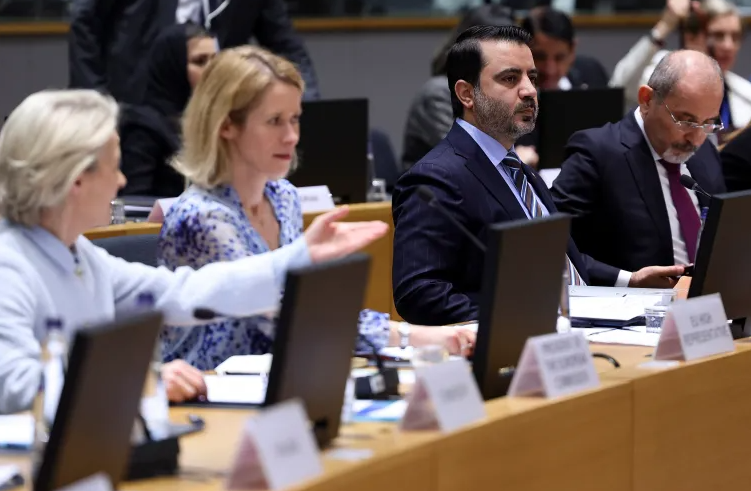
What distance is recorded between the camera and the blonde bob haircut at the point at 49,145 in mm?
2203

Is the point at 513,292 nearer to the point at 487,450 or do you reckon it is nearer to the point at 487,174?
the point at 487,450

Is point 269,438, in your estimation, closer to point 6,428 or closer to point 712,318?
point 6,428

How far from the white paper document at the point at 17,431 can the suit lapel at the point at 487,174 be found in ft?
4.88

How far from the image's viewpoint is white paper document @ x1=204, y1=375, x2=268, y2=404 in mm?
2330

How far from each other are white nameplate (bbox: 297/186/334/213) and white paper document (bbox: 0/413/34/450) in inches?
107

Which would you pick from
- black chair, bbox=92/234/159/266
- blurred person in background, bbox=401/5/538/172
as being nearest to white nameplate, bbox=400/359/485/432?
black chair, bbox=92/234/159/266

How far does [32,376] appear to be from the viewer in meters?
2.17

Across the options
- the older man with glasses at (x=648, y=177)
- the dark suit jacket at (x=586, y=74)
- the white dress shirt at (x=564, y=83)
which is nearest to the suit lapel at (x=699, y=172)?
the older man with glasses at (x=648, y=177)

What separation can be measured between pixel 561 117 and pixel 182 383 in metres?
3.58

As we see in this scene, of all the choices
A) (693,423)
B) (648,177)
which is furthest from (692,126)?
(693,423)

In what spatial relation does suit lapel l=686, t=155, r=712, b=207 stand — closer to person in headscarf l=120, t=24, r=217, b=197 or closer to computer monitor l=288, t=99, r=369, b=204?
computer monitor l=288, t=99, r=369, b=204

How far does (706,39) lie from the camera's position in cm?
662

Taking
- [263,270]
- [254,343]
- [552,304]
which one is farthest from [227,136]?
[552,304]

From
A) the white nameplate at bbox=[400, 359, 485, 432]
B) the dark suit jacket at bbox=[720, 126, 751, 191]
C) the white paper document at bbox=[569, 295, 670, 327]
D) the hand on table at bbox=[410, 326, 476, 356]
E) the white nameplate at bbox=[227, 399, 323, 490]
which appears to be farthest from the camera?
the dark suit jacket at bbox=[720, 126, 751, 191]
